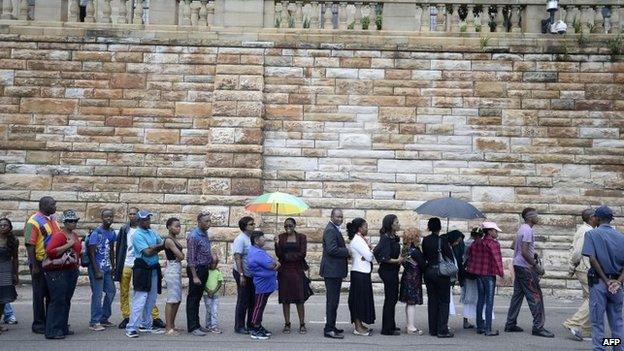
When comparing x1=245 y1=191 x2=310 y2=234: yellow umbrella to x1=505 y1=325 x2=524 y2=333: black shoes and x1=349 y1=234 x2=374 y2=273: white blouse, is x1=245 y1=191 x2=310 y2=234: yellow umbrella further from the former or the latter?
x1=505 y1=325 x2=524 y2=333: black shoes

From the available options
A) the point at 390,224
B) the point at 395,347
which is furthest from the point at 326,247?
the point at 395,347

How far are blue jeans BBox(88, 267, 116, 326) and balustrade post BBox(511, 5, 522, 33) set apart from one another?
455 inches

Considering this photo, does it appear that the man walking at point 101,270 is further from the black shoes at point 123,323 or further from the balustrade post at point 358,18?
the balustrade post at point 358,18

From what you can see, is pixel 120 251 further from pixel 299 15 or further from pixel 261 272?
pixel 299 15

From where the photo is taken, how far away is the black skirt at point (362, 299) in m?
9.02

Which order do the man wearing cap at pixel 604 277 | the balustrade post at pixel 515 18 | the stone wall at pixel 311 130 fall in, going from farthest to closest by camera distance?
the balustrade post at pixel 515 18, the stone wall at pixel 311 130, the man wearing cap at pixel 604 277

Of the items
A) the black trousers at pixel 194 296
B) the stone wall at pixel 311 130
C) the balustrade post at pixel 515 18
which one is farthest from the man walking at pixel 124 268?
the balustrade post at pixel 515 18

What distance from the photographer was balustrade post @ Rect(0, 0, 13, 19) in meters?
16.2

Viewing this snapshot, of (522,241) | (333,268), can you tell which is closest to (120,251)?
(333,268)

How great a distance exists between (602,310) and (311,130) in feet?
27.4

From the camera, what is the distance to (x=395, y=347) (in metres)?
8.38

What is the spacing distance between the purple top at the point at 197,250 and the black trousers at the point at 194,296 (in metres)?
0.09

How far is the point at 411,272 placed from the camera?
30.7 feet

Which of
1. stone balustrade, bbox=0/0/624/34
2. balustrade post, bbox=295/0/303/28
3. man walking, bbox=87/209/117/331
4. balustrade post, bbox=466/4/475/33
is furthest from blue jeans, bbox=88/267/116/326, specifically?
balustrade post, bbox=466/4/475/33
